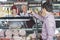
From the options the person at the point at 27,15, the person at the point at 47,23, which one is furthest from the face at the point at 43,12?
the person at the point at 27,15

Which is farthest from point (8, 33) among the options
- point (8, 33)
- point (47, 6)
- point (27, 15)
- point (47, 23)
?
point (47, 6)

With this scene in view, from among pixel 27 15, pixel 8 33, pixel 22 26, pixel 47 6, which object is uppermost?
pixel 47 6


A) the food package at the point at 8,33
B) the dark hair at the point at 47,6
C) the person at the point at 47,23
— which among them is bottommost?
the food package at the point at 8,33

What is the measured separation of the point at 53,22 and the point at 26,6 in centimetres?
61

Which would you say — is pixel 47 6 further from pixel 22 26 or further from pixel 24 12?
pixel 22 26

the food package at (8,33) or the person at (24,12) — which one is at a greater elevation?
the person at (24,12)

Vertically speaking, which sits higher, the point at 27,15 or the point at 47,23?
the point at 27,15

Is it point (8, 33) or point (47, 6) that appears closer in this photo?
point (47, 6)

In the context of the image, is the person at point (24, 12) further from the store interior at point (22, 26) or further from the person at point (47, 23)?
the person at point (47, 23)

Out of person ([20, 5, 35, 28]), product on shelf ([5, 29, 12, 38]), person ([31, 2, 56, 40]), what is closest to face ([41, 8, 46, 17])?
person ([31, 2, 56, 40])

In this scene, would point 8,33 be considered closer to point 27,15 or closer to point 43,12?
point 27,15

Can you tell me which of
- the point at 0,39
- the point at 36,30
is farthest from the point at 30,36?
the point at 0,39

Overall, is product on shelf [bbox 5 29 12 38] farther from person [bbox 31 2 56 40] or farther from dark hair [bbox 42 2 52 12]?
dark hair [bbox 42 2 52 12]

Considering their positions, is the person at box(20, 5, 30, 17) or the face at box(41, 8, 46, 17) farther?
the person at box(20, 5, 30, 17)
